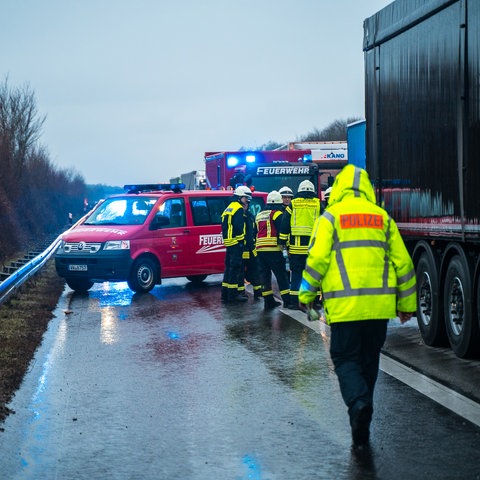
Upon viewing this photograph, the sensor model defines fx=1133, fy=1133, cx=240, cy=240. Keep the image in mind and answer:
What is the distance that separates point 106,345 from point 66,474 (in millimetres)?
6034

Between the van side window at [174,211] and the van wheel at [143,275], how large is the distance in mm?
898

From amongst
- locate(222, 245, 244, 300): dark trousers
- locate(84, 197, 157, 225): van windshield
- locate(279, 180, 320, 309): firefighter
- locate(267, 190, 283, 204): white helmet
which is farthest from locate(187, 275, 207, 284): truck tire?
locate(279, 180, 320, 309): firefighter

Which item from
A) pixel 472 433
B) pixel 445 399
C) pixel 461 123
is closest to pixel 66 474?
pixel 472 433

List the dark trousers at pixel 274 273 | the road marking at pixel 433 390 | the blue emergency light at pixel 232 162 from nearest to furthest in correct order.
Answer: the road marking at pixel 433 390 → the dark trousers at pixel 274 273 → the blue emergency light at pixel 232 162

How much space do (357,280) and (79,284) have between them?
13.5m

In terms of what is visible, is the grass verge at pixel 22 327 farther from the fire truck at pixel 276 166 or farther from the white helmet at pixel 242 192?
the fire truck at pixel 276 166

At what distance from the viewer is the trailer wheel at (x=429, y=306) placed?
11.7 meters

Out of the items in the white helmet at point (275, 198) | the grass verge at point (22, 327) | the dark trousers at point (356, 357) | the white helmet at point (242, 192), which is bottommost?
the grass verge at point (22, 327)

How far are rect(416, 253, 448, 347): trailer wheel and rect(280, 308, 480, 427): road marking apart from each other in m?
0.73

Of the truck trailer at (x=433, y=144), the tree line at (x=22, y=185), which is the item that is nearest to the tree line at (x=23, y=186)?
the tree line at (x=22, y=185)

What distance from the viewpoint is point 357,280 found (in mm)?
7328

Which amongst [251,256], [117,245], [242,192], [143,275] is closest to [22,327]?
[242,192]

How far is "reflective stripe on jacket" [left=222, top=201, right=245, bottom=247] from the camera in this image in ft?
58.1

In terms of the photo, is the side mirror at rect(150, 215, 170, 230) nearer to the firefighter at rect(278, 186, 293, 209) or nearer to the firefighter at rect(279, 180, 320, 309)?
the firefighter at rect(278, 186, 293, 209)
